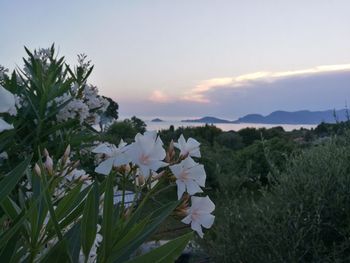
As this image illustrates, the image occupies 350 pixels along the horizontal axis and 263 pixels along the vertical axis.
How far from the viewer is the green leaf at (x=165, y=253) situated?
35.7 inches

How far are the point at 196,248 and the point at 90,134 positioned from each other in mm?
2149

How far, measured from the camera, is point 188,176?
3.60 ft

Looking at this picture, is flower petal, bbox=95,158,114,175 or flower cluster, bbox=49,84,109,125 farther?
flower cluster, bbox=49,84,109,125

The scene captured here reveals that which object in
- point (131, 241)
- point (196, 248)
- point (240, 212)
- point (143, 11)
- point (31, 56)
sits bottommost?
point (196, 248)

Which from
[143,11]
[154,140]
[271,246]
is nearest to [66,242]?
[154,140]

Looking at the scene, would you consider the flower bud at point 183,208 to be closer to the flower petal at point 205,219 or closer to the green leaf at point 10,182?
the flower petal at point 205,219

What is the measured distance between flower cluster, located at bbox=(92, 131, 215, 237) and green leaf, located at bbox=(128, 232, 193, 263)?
0.15m

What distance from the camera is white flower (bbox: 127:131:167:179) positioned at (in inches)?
40.7

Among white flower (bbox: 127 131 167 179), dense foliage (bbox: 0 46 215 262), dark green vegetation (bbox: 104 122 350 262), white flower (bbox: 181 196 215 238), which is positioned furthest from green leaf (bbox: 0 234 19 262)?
dark green vegetation (bbox: 104 122 350 262)

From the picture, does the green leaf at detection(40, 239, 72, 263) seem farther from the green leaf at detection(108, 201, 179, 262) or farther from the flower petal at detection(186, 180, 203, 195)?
the flower petal at detection(186, 180, 203, 195)

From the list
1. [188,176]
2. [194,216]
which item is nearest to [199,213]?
[194,216]

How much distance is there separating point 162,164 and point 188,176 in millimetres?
87

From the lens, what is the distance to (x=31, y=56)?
258cm

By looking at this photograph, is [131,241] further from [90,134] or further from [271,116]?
[271,116]
